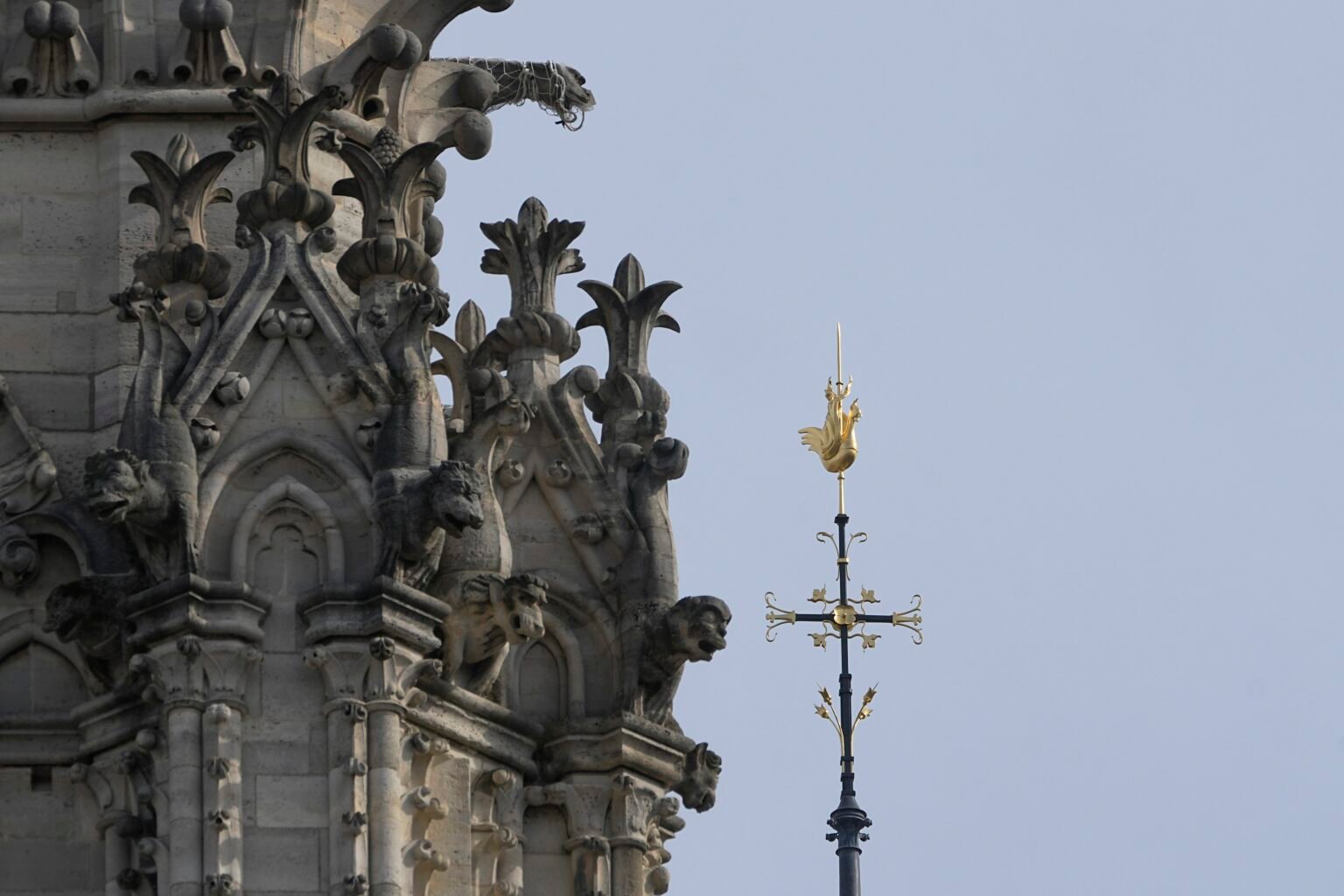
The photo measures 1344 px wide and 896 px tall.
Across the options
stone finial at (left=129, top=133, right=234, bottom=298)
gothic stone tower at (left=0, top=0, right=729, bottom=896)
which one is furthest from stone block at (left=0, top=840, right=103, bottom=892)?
stone finial at (left=129, top=133, right=234, bottom=298)

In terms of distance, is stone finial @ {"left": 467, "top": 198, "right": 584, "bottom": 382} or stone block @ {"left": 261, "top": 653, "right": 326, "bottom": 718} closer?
stone block @ {"left": 261, "top": 653, "right": 326, "bottom": 718}

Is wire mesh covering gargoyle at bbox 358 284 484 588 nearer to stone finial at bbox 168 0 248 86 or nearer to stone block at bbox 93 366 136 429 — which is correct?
stone block at bbox 93 366 136 429

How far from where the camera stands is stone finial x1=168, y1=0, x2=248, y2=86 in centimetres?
4228

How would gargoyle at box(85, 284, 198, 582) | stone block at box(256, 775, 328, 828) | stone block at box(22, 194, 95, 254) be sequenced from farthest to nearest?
1. stone block at box(22, 194, 95, 254)
2. gargoyle at box(85, 284, 198, 582)
3. stone block at box(256, 775, 328, 828)

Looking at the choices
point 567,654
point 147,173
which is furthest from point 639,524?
point 147,173

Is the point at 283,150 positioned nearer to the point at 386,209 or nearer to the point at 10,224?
the point at 386,209

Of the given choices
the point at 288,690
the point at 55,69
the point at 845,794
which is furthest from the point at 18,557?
the point at 845,794

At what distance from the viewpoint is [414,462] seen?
40.3 meters

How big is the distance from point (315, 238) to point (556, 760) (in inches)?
132

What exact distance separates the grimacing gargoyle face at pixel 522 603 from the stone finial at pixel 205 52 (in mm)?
3961

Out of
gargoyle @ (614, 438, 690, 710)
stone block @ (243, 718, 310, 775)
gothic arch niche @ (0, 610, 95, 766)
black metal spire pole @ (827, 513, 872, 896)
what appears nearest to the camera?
stone block @ (243, 718, 310, 775)

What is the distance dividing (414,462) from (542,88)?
205 inches

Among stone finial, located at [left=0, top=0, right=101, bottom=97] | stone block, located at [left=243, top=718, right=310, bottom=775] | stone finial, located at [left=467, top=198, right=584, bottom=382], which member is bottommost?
stone block, located at [left=243, top=718, right=310, bottom=775]

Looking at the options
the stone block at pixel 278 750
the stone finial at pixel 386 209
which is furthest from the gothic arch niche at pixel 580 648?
the stone block at pixel 278 750
